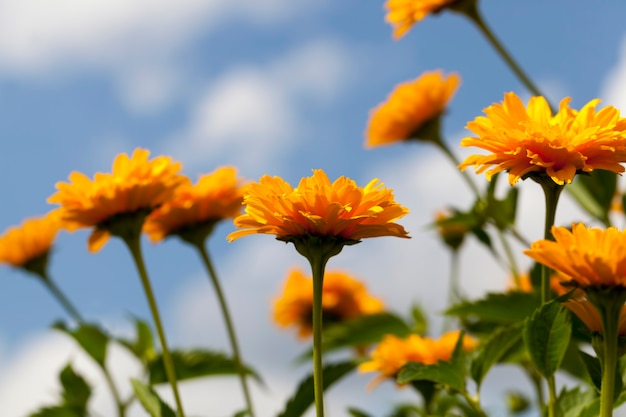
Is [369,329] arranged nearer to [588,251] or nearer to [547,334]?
[547,334]

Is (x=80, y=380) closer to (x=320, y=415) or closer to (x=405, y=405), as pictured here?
(x=405, y=405)

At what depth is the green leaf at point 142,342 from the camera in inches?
68.9

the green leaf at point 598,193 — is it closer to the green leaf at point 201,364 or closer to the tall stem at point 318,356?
the green leaf at point 201,364

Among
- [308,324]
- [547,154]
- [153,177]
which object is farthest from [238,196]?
[308,324]

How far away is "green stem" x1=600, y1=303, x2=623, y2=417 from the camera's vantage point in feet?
2.62

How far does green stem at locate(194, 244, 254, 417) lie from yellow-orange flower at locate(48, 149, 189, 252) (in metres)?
0.27

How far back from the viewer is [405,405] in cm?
210

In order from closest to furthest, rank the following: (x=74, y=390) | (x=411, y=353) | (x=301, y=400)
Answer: (x=301, y=400) < (x=411, y=353) < (x=74, y=390)

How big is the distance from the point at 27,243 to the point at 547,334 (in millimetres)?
1843

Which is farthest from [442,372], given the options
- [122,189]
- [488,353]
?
[122,189]

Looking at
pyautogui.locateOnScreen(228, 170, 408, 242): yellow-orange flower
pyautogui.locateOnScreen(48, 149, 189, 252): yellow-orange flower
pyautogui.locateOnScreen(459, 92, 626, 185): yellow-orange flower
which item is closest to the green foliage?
pyautogui.locateOnScreen(48, 149, 189, 252): yellow-orange flower

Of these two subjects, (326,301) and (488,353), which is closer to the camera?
(488,353)

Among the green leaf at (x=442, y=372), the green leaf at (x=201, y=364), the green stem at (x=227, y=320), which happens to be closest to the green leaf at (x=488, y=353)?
the green leaf at (x=442, y=372)

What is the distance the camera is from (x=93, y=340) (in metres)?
1.60
